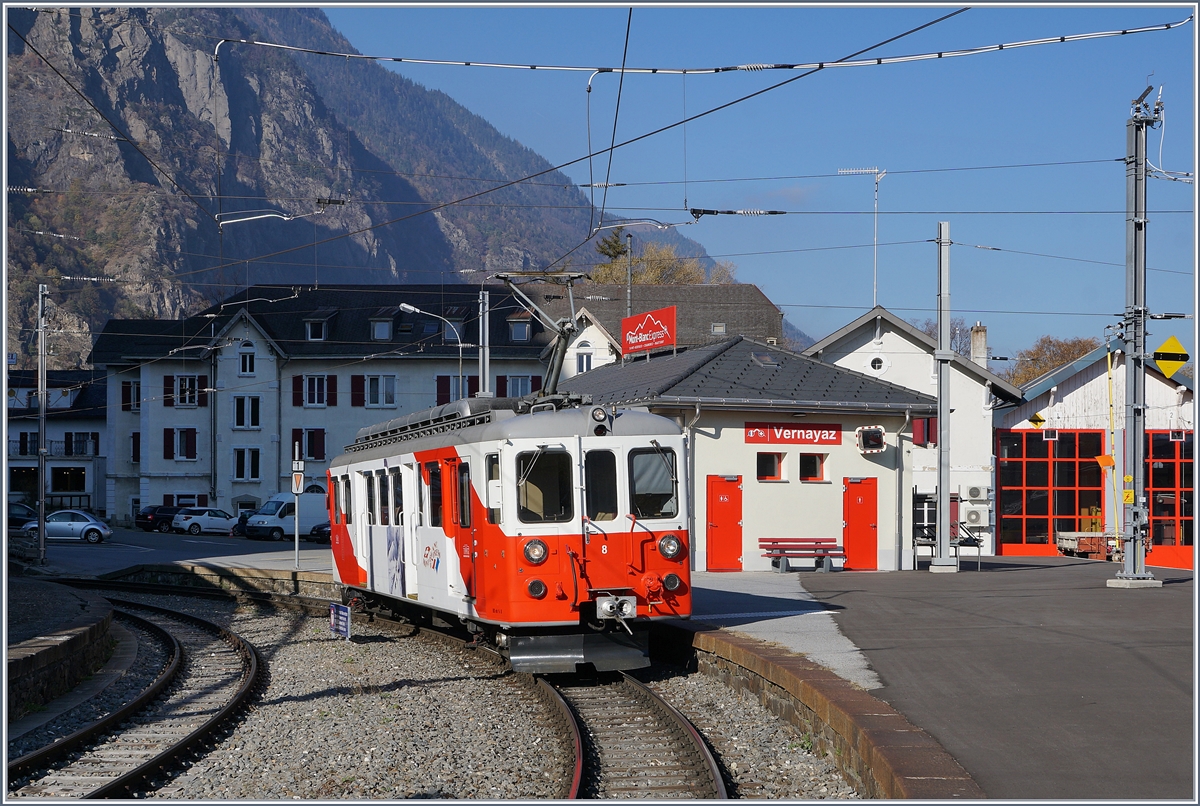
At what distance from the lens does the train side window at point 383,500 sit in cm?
1606

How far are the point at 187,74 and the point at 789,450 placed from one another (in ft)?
611

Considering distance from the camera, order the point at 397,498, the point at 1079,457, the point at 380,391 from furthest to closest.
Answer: the point at 380,391, the point at 1079,457, the point at 397,498

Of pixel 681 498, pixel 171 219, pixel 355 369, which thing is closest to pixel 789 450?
pixel 681 498

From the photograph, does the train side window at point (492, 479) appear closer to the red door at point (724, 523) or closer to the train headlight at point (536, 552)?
the train headlight at point (536, 552)

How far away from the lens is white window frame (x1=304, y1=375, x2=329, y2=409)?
56.6 metres

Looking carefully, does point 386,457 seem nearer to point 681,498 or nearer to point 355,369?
point 681,498

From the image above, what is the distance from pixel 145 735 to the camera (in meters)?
9.91

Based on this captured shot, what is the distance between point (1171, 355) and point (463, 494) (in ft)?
41.3

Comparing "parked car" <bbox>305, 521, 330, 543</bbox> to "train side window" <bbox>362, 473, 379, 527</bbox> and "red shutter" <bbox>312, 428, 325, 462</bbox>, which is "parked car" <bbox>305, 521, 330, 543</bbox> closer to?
"red shutter" <bbox>312, 428, 325, 462</bbox>

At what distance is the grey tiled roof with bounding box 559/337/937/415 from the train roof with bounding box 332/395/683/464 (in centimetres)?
885

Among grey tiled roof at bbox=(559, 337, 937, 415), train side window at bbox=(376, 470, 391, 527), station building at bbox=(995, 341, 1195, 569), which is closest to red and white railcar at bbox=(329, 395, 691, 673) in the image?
train side window at bbox=(376, 470, 391, 527)

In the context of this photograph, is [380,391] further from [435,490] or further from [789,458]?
[435,490]

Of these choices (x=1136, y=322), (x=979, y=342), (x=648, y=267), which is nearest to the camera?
(x=1136, y=322)

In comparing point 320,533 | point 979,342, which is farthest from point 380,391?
point 979,342
